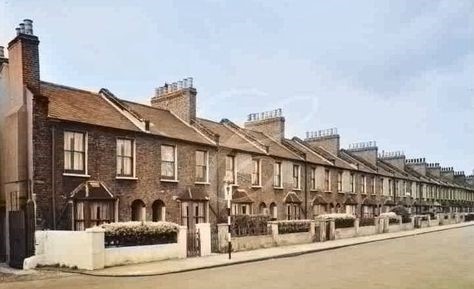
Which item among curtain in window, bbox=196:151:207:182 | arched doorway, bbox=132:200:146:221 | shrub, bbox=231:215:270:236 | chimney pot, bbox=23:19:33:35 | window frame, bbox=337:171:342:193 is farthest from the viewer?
window frame, bbox=337:171:342:193

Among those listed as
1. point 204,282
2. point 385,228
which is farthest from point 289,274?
point 385,228

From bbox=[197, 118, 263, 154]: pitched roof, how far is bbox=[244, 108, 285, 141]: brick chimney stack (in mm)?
6099

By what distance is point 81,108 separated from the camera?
991 inches

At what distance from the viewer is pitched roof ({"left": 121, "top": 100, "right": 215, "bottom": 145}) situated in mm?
28958

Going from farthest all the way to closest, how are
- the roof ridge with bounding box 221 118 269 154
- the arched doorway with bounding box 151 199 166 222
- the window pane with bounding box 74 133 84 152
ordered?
the roof ridge with bounding box 221 118 269 154, the arched doorway with bounding box 151 199 166 222, the window pane with bounding box 74 133 84 152

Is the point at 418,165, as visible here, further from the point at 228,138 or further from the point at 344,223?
the point at 228,138

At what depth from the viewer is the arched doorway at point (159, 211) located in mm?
27031

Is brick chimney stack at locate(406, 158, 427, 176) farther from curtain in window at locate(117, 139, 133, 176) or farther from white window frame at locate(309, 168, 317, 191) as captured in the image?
curtain in window at locate(117, 139, 133, 176)

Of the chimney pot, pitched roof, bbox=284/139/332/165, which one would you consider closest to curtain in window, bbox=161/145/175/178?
the chimney pot

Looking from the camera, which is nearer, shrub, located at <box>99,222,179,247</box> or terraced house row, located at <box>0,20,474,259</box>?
shrub, located at <box>99,222,179,247</box>

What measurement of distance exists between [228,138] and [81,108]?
42.4 feet

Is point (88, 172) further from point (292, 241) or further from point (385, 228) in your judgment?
point (385, 228)

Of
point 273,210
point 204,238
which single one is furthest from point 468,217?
point 204,238

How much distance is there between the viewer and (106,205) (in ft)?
77.9
